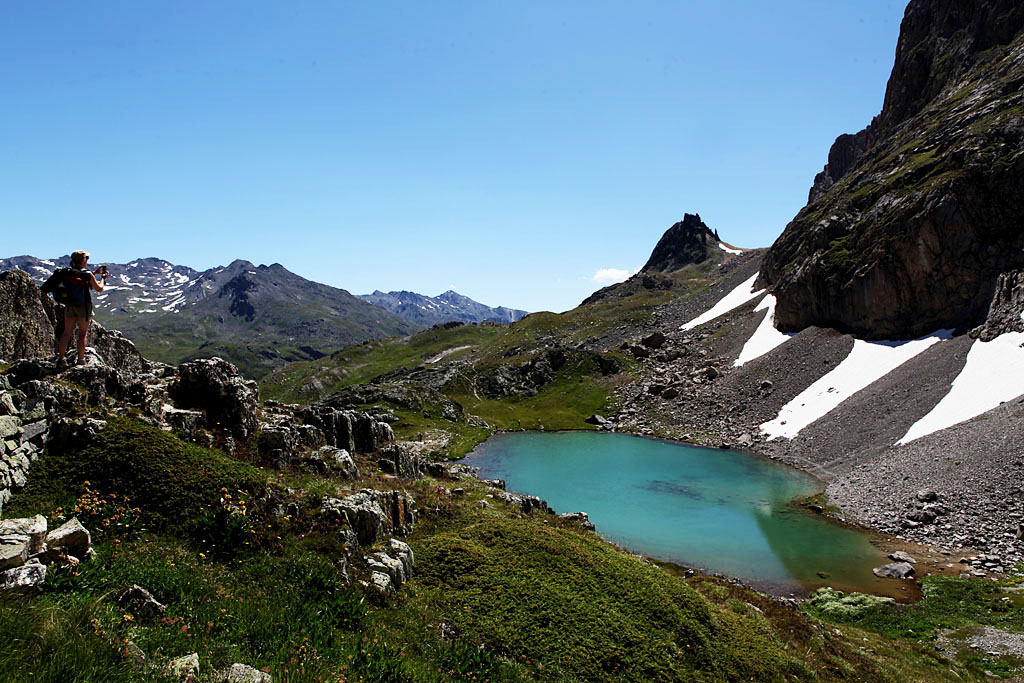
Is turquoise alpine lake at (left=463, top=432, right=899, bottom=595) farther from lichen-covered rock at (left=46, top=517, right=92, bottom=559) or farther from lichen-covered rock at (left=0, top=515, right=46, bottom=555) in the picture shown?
lichen-covered rock at (left=0, top=515, right=46, bottom=555)

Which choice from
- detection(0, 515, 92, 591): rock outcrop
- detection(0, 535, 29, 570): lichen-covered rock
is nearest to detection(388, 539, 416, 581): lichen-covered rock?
detection(0, 515, 92, 591): rock outcrop

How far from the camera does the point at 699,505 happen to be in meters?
50.8

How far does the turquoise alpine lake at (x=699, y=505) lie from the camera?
36.6 metres

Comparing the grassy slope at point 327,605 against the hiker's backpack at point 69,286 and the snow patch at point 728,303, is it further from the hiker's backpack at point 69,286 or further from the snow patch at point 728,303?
the snow patch at point 728,303

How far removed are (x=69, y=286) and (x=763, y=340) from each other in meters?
108

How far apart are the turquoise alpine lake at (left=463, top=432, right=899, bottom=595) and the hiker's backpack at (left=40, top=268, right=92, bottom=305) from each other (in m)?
36.9

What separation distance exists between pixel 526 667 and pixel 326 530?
6.99 metres

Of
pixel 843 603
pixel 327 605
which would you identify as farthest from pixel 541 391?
pixel 327 605

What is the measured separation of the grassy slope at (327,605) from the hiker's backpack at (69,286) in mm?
4991

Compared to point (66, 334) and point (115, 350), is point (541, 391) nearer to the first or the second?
point (115, 350)

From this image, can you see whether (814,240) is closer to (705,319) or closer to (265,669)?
(705,319)

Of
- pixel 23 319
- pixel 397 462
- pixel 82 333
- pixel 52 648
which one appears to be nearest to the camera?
pixel 52 648

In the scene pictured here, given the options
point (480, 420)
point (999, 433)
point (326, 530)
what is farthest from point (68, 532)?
point (480, 420)

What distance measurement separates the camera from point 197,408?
2047 centimetres
